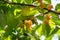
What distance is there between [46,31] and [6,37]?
22 cm

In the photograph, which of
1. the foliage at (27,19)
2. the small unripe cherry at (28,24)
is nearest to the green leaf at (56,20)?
the foliage at (27,19)

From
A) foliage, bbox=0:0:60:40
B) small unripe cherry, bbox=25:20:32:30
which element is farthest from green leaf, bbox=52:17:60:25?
small unripe cherry, bbox=25:20:32:30

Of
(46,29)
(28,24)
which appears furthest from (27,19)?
(46,29)

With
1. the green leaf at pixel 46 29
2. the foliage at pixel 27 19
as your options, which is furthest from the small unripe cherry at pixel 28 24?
the green leaf at pixel 46 29

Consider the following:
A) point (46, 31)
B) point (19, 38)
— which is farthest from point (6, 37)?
point (46, 31)

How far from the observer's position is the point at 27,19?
88 cm

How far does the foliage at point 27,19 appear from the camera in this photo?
0.88 m

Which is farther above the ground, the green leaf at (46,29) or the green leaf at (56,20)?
the green leaf at (56,20)

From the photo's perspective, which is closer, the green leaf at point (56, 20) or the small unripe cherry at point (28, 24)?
the small unripe cherry at point (28, 24)

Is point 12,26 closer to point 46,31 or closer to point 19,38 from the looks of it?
point 19,38

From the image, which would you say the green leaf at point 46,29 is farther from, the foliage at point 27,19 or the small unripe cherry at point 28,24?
the small unripe cherry at point 28,24

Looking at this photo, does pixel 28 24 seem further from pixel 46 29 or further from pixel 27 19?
pixel 46 29

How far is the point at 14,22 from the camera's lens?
868mm

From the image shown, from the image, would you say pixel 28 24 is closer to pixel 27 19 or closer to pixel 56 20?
pixel 27 19
